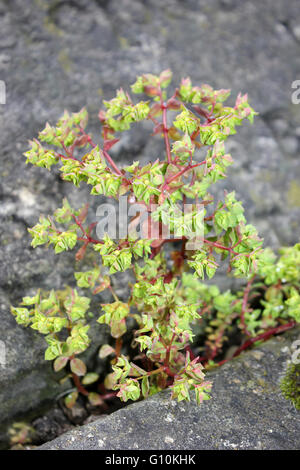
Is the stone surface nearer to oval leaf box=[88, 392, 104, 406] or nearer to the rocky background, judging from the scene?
oval leaf box=[88, 392, 104, 406]

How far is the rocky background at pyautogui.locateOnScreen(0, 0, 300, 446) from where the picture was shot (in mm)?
2049

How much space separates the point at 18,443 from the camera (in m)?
2.03

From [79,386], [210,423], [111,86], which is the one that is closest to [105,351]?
[79,386]

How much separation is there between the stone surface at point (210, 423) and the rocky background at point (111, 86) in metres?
0.51

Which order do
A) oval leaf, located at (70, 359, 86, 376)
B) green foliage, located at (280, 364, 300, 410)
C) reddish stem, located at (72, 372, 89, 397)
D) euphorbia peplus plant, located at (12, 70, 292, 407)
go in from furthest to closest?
reddish stem, located at (72, 372, 89, 397)
oval leaf, located at (70, 359, 86, 376)
green foliage, located at (280, 364, 300, 410)
euphorbia peplus plant, located at (12, 70, 292, 407)

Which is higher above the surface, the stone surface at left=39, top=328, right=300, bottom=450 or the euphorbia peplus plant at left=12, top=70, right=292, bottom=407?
the euphorbia peplus plant at left=12, top=70, right=292, bottom=407

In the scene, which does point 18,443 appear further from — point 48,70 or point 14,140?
point 48,70

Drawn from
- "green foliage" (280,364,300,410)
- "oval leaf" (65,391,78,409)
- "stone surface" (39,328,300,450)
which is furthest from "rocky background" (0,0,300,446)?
"green foliage" (280,364,300,410)

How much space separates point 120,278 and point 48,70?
113 centimetres

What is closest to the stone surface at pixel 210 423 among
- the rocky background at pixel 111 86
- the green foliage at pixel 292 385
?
the green foliage at pixel 292 385

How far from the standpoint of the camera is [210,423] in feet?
5.48

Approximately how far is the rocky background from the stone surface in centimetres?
51

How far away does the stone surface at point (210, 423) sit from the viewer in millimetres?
1603
